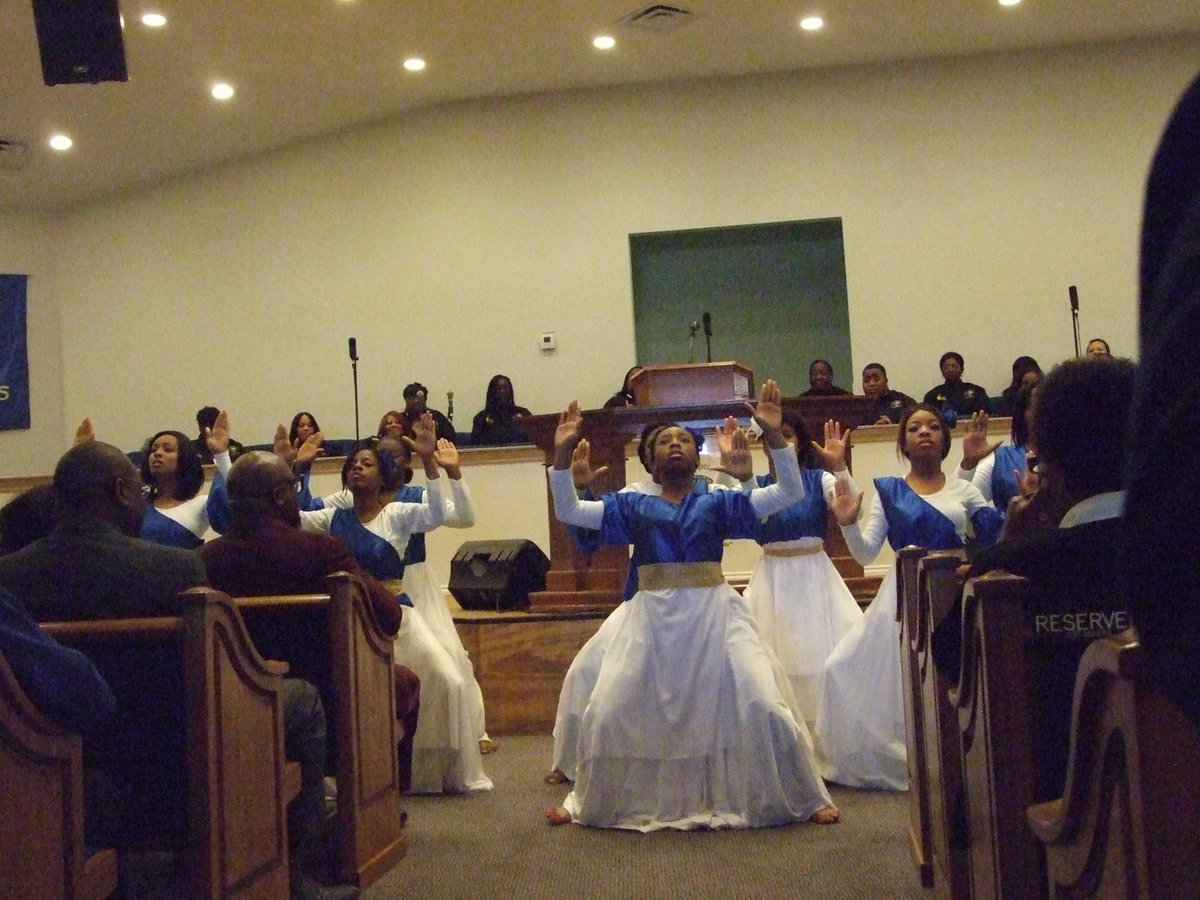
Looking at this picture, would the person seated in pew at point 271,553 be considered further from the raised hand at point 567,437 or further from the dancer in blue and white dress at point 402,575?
the dancer in blue and white dress at point 402,575

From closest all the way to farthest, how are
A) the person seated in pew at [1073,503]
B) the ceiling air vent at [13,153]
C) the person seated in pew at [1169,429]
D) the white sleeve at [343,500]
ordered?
the person seated in pew at [1169,429] → the person seated in pew at [1073,503] → the white sleeve at [343,500] → the ceiling air vent at [13,153]

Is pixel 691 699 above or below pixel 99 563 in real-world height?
below

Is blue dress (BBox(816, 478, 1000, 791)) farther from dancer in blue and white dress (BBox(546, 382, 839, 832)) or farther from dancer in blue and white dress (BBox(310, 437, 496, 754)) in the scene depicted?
dancer in blue and white dress (BBox(310, 437, 496, 754))

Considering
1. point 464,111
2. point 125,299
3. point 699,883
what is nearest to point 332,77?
point 464,111

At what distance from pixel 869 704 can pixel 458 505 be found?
1658 millimetres

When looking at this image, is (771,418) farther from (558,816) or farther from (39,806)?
(39,806)

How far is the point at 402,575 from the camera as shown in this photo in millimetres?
4957

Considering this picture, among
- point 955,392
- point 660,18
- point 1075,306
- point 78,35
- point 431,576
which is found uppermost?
point 660,18

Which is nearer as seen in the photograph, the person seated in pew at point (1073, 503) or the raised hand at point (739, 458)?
the person seated in pew at point (1073, 503)

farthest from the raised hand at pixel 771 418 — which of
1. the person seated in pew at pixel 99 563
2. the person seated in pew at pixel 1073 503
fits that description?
the person seated in pew at pixel 1073 503

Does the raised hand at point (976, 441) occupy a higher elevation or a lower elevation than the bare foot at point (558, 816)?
higher

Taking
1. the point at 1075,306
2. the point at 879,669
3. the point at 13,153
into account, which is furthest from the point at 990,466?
the point at 13,153

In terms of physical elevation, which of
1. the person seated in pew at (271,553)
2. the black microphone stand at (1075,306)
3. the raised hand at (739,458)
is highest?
the black microphone stand at (1075,306)

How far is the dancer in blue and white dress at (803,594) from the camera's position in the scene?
193 inches
